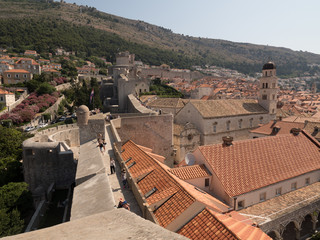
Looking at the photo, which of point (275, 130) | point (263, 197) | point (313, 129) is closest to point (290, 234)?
point (263, 197)

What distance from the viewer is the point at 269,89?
Answer: 33.2 metres

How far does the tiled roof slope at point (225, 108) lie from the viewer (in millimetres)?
27719

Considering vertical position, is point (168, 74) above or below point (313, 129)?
above

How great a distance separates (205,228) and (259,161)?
904 centimetres

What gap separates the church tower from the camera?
3319 centimetres

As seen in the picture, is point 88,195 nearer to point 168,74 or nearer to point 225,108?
point 225,108

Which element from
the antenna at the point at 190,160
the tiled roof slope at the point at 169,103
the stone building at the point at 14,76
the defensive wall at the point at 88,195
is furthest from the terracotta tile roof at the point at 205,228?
the stone building at the point at 14,76

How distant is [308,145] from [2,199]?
2371cm

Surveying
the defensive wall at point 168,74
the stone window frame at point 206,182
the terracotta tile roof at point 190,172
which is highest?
the defensive wall at point 168,74

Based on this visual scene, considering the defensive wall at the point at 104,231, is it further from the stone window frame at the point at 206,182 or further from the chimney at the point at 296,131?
the chimney at the point at 296,131

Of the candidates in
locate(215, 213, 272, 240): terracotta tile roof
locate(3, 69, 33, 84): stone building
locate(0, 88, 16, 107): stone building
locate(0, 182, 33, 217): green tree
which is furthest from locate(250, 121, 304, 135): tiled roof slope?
locate(3, 69, 33, 84): stone building

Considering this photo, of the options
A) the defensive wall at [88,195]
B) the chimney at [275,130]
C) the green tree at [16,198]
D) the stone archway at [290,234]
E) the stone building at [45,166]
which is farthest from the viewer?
the chimney at [275,130]

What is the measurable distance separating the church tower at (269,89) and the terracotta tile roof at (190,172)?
23799 mm

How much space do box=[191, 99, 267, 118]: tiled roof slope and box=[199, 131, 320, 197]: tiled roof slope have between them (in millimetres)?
10670
